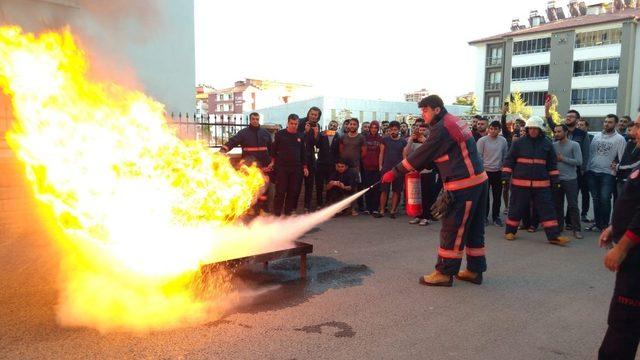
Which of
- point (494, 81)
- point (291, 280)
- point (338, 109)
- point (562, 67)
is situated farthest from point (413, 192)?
point (494, 81)

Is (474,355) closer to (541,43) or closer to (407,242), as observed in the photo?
(407,242)

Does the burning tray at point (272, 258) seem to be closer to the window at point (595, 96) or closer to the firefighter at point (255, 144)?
the firefighter at point (255, 144)

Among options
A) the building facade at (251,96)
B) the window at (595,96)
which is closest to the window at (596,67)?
the window at (595,96)

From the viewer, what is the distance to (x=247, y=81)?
265ft

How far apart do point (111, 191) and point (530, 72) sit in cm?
5244

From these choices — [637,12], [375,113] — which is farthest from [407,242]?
[637,12]

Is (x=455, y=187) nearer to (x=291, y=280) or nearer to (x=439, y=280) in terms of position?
(x=439, y=280)

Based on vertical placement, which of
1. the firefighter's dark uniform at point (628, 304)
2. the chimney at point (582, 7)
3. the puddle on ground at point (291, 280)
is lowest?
the puddle on ground at point (291, 280)

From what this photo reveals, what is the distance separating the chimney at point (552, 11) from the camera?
52812mm

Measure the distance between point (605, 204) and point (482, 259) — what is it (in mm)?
4677

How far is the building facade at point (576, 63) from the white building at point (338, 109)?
25.6 ft

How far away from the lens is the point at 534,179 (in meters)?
7.71

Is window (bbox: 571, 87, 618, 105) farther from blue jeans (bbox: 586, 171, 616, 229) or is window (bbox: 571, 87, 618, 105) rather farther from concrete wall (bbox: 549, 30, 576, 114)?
blue jeans (bbox: 586, 171, 616, 229)

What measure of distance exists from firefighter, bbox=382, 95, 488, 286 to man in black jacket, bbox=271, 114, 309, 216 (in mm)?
4020
